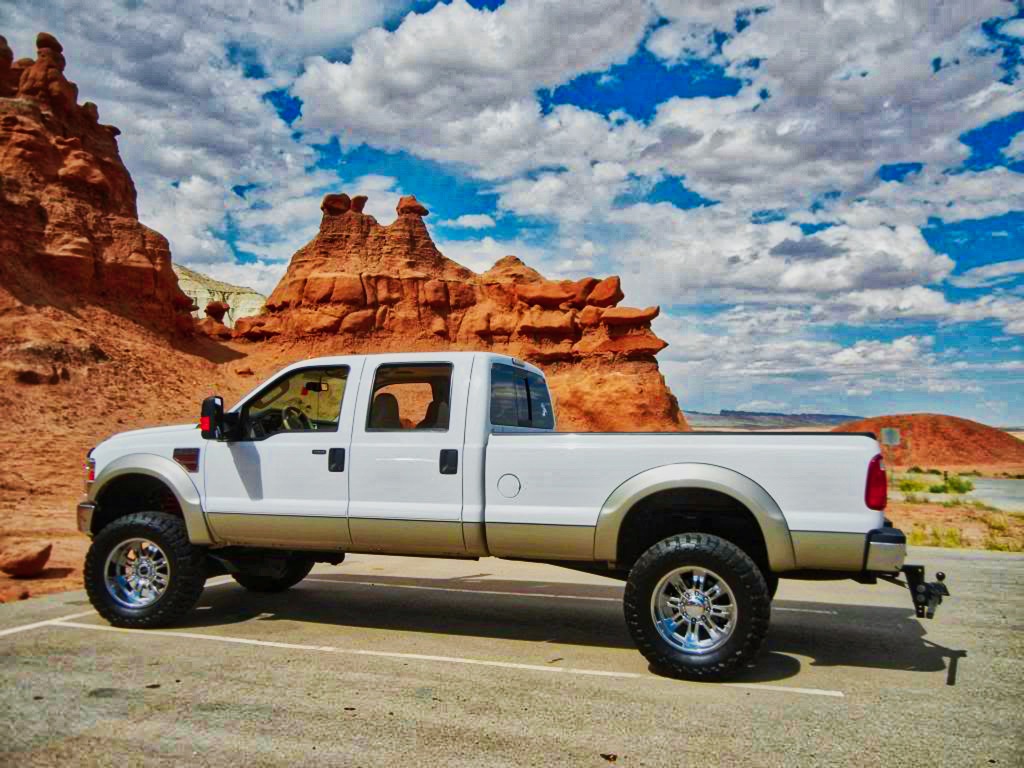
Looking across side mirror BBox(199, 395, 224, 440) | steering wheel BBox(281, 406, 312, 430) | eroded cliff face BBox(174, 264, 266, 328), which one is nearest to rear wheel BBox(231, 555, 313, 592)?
steering wheel BBox(281, 406, 312, 430)

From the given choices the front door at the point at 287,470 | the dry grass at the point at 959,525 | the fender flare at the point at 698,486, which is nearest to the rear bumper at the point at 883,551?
the fender flare at the point at 698,486

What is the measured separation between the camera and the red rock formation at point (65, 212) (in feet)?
143

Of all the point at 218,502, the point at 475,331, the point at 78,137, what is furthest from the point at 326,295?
the point at 218,502

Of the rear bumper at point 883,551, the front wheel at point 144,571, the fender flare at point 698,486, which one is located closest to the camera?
the rear bumper at point 883,551

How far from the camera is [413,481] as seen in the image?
633cm

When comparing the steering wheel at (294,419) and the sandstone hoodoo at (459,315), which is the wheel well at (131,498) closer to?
the steering wheel at (294,419)

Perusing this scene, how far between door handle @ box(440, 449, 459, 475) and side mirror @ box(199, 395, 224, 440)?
2001 mm

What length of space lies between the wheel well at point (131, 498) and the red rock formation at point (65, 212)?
3945 cm

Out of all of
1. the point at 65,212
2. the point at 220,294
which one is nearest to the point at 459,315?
the point at 65,212

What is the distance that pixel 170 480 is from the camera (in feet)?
23.0

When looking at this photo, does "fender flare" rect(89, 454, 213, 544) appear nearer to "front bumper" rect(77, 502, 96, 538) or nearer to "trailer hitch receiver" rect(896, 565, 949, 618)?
"front bumper" rect(77, 502, 96, 538)

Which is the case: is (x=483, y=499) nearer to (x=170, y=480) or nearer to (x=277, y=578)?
(x=170, y=480)

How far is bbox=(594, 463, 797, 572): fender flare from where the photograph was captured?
17.7 feet

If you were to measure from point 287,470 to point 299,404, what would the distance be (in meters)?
0.79
